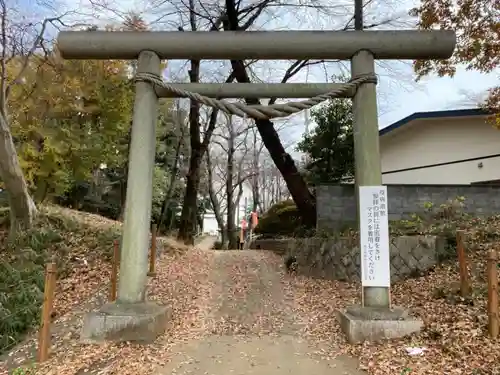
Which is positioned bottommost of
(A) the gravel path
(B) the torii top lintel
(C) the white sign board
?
(A) the gravel path

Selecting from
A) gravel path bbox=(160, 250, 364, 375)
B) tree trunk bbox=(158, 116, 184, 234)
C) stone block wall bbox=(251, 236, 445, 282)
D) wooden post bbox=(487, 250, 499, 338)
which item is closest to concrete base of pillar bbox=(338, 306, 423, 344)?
gravel path bbox=(160, 250, 364, 375)

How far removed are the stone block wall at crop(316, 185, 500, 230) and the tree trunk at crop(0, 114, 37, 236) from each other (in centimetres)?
733

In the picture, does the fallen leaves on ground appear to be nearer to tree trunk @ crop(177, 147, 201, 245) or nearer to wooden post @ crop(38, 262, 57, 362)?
wooden post @ crop(38, 262, 57, 362)

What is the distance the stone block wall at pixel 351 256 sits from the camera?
25.4 ft

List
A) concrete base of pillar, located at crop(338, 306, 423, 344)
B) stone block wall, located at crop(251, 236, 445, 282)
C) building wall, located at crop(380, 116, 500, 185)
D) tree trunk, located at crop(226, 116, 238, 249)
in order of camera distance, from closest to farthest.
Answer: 1. concrete base of pillar, located at crop(338, 306, 423, 344)
2. stone block wall, located at crop(251, 236, 445, 282)
3. building wall, located at crop(380, 116, 500, 185)
4. tree trunk, located at crop(226, 116, 238, 249)

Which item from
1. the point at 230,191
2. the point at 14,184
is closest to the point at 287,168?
the point at 14,184

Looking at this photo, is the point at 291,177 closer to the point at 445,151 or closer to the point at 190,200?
the point at 190,200

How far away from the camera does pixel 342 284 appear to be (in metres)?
8.22

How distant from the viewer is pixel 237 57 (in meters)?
6.07

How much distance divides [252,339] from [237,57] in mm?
4297

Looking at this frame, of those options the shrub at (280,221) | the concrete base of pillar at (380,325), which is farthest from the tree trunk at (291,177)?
the concrete base of pillar at (380,325)

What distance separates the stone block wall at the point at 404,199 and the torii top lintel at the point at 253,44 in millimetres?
4314

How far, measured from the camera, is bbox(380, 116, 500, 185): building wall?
12570 millimetres

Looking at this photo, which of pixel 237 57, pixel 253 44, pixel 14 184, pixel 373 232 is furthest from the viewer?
pixel 14 184
